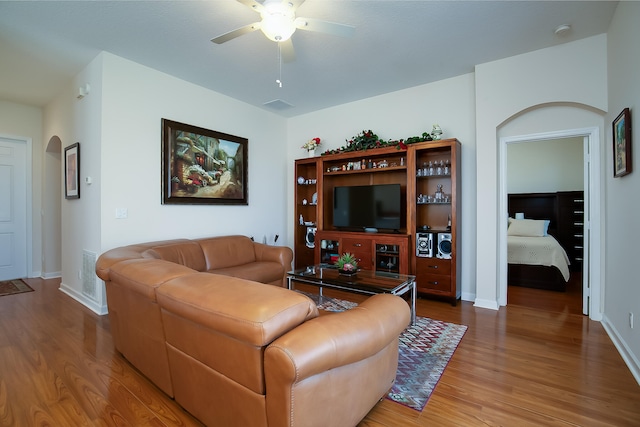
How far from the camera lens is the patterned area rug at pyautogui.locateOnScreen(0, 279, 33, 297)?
4.02 metres

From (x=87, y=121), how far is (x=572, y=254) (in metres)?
8.00

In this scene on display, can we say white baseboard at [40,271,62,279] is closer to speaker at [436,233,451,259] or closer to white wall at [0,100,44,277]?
white wall at [0,100,44,277]

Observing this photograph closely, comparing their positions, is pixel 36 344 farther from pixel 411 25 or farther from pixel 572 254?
pixel 572 254

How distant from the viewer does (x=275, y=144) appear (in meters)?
5.33

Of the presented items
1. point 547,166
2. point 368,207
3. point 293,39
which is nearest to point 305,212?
point 368,207

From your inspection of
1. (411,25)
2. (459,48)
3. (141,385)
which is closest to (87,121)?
(141,385)

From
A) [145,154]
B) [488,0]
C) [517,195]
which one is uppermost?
[488,0]

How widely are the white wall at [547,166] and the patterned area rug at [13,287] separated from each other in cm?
873

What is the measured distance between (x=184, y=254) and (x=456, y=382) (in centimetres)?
291

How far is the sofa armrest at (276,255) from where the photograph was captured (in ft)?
13.1

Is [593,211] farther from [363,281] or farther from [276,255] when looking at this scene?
[276,255]

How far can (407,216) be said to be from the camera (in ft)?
13.1

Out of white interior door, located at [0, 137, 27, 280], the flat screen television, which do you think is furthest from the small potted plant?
white interior door, located at [0, 137, 27, 280]

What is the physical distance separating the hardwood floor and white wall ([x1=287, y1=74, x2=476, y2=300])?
1.28 meters
